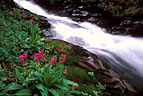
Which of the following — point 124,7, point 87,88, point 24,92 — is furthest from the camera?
point 124,7

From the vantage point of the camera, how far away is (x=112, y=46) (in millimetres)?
6543

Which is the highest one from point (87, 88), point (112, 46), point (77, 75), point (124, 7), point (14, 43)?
point (124, 7)

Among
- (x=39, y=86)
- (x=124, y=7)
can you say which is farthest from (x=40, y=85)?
(x=124, y=7)

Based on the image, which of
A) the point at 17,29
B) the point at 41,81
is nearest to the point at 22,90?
the point at 41,81

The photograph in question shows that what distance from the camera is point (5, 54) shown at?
2.70 m

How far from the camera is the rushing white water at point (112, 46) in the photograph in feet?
15.9

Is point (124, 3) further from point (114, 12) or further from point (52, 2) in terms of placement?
point (52, 2)

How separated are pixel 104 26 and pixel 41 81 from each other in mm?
7297

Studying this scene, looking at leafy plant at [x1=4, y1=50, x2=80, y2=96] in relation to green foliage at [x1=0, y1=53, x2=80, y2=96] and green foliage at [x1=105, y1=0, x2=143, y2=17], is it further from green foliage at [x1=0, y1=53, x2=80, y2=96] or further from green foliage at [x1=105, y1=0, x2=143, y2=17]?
green foliage at [x1=105, y1=0, x2=143, y2=17]

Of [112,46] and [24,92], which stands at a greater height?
[112,46]

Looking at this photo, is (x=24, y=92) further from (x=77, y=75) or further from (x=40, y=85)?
(x=77, y=75)

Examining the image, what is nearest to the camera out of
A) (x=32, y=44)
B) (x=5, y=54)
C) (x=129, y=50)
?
(x=5, y=54)

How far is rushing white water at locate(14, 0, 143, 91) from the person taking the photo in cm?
484

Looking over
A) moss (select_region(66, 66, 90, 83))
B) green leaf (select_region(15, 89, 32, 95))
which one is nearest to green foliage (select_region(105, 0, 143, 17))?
moss (select_region(66, 66, 90, 83))
